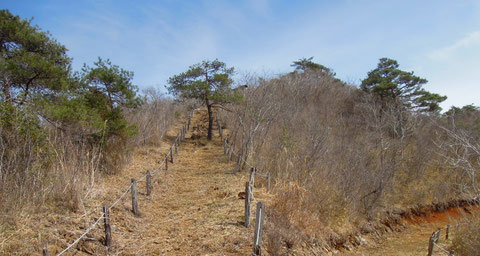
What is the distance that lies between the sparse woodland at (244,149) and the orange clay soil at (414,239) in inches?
29.6

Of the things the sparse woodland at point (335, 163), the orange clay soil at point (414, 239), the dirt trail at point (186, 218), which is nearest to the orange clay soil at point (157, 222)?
the dirt trail at point (186, 218)

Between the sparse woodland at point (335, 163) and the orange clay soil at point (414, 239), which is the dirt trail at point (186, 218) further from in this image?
the orange clay soil at point (414, 239)

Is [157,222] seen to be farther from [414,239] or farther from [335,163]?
[414,239]

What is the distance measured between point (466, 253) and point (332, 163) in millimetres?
5059

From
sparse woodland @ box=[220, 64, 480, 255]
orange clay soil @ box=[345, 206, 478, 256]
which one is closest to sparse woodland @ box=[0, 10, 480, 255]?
sparse woodland @ box=[220, 64, 480, 255]

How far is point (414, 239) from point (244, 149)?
875 centimetres

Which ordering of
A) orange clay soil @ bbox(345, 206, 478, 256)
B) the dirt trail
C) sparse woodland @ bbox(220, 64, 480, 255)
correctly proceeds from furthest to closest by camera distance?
1. orange clay soil @ bbox(345, 206, 478, 256)
2. sparse woodland @ bbox(220, 64, 480, 255)
3. the dirt trail

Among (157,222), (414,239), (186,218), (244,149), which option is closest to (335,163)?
(244,149)

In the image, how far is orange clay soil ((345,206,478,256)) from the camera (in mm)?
11182

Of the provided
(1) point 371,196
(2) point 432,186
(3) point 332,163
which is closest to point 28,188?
(3) point 332,163

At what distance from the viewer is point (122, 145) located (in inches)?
443

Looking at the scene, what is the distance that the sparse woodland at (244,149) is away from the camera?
6.15m

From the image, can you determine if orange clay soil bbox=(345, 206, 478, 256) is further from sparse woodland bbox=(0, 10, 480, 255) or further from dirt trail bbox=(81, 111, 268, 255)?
dirt trail bbox=(81, 111, 268, 255)

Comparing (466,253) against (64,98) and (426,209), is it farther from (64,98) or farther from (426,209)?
(64,98)
